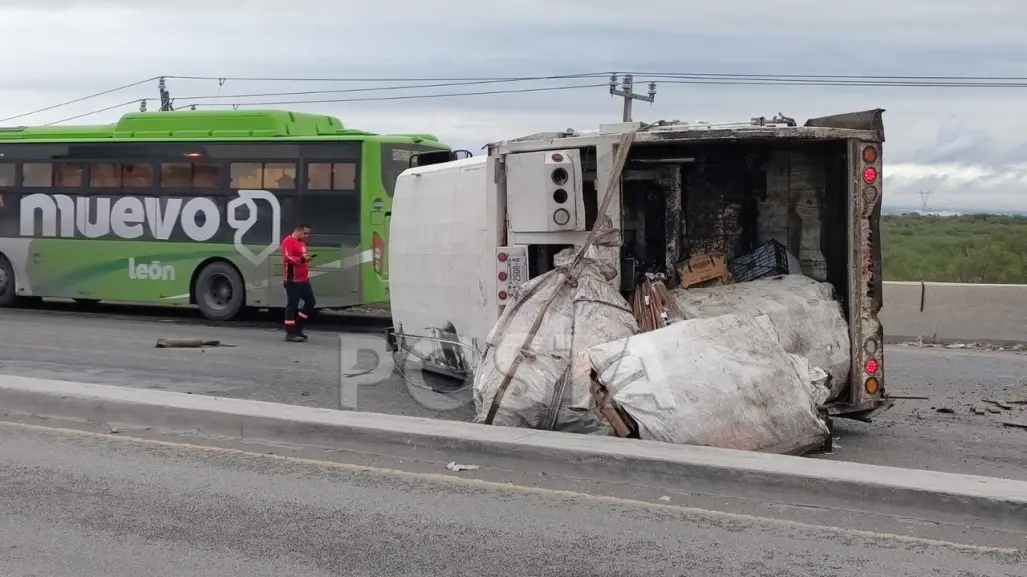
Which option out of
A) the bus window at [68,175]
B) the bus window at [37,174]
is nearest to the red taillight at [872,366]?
the bus window at [68,175]

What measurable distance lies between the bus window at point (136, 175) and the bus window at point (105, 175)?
4.6 inches

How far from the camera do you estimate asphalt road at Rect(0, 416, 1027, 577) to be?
5488mm

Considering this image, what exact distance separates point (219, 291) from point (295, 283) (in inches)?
155

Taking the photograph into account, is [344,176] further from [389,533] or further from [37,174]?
[389,533]

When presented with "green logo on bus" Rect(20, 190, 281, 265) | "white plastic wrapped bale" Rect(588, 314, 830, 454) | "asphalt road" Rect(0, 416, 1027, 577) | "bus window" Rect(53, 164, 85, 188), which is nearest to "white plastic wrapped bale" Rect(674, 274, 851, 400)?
"white plastic wrapped bale" Rect(588, 314, 830, 454)

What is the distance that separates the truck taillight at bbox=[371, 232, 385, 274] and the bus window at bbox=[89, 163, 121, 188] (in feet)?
16.7

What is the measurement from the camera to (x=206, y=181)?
19.1 metres

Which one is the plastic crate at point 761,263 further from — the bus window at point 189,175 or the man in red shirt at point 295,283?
the bus window at point 189,175

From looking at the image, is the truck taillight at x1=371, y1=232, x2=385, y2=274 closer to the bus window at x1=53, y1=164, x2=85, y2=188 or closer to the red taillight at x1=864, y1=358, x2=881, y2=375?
the bus window at x1=53, y1=164, x2=85, y2=188

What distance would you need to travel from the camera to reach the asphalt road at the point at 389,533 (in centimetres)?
549

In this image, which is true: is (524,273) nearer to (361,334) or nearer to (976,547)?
(976,547)

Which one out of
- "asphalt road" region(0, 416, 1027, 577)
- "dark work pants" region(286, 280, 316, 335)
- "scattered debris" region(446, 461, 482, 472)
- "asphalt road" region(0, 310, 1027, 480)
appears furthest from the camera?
"dark work pants" region(286, 280, 316, 335)

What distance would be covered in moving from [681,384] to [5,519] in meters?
4.01

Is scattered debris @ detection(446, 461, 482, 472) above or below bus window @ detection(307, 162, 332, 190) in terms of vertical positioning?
below
